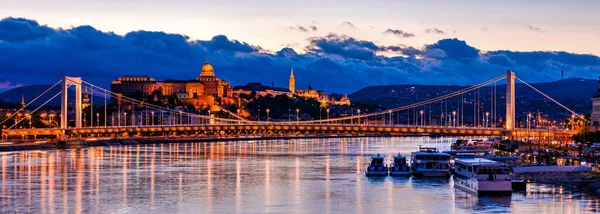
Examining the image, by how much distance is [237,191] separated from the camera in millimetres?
44625

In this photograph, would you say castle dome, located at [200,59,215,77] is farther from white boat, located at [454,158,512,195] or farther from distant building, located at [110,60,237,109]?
white boat, located at [454,158,512,195]

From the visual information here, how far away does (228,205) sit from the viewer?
129 ft

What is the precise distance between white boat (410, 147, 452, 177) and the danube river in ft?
4.46

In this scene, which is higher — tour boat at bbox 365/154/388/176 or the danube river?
tour boat at bbox 365/154/388/176

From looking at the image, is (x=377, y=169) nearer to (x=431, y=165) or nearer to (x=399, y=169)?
(x=399, y=169)

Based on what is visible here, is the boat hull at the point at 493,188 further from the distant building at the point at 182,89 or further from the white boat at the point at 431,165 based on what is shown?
the distant building at the point at 182,89

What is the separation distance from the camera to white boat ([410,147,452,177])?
1982 inches

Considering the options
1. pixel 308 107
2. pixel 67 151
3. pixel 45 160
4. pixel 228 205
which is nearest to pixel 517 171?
pixel 228 205

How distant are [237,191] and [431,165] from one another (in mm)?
10093

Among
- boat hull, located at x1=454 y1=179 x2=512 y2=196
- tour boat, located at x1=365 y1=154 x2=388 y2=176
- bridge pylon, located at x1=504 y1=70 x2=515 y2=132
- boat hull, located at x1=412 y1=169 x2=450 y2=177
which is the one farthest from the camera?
bridge pylon, located at x1=504 y1=70 x2=515 y2=132

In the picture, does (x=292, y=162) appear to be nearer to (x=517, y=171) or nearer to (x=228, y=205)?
(x=517, y=171)

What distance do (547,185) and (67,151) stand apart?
44.3 meters

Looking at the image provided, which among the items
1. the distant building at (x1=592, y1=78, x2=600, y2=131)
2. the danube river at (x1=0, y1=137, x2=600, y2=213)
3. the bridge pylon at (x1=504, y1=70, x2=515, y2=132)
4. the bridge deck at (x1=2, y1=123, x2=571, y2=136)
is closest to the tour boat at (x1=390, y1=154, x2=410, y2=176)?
the danube river at (x1=0, y1=137, x2=600, y2=213)

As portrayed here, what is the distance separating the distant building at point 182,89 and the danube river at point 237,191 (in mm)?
111661
